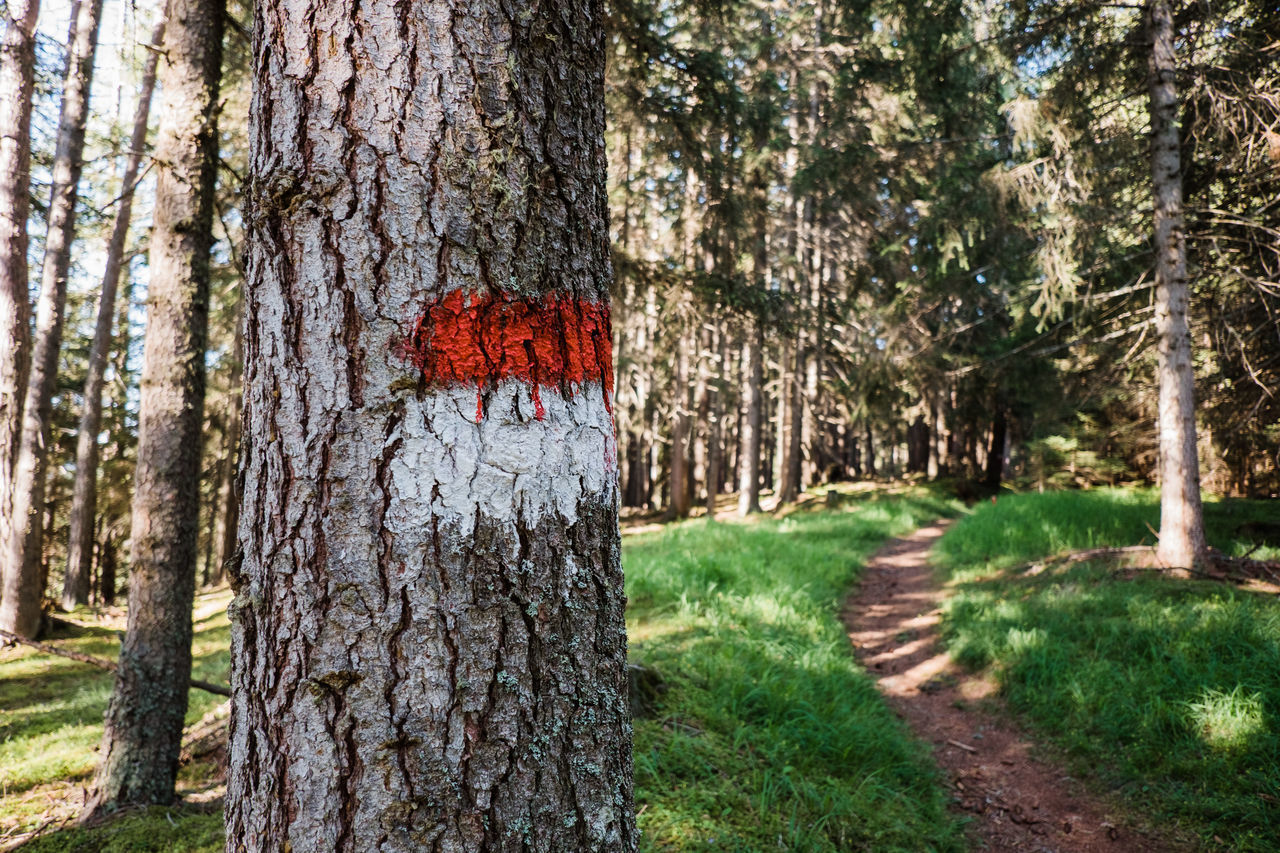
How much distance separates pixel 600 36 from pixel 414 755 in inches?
55.8

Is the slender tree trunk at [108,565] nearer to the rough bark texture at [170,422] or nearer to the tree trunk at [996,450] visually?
the rough bark texture at [170,422]

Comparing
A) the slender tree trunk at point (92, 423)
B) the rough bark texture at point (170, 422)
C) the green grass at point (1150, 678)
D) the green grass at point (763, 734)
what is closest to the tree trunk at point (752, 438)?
the green grass at point (1150, 678)

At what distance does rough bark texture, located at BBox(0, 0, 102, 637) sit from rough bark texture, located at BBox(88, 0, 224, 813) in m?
6.42

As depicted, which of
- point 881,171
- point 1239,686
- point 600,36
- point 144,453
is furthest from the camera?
point 881,171

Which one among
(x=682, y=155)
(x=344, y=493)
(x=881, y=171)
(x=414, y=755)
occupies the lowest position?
(x=414, y=755)

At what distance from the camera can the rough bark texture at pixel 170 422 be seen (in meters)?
3.21

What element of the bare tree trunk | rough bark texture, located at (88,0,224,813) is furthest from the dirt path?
the bare tree trunk

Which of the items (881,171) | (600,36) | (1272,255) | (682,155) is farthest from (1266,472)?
(600,36)

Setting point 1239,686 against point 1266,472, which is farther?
point 1266,472

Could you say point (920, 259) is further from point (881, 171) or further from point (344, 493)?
point (344, 493)

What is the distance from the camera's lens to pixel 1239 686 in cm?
416

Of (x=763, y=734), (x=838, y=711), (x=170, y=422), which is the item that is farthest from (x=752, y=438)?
(x=170, y=422)

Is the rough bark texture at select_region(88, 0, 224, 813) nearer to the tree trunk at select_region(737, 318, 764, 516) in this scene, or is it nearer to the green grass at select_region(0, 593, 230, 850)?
the green grass at select_region(0, 593, 230, 850)

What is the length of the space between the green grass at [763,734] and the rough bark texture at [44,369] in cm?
740
